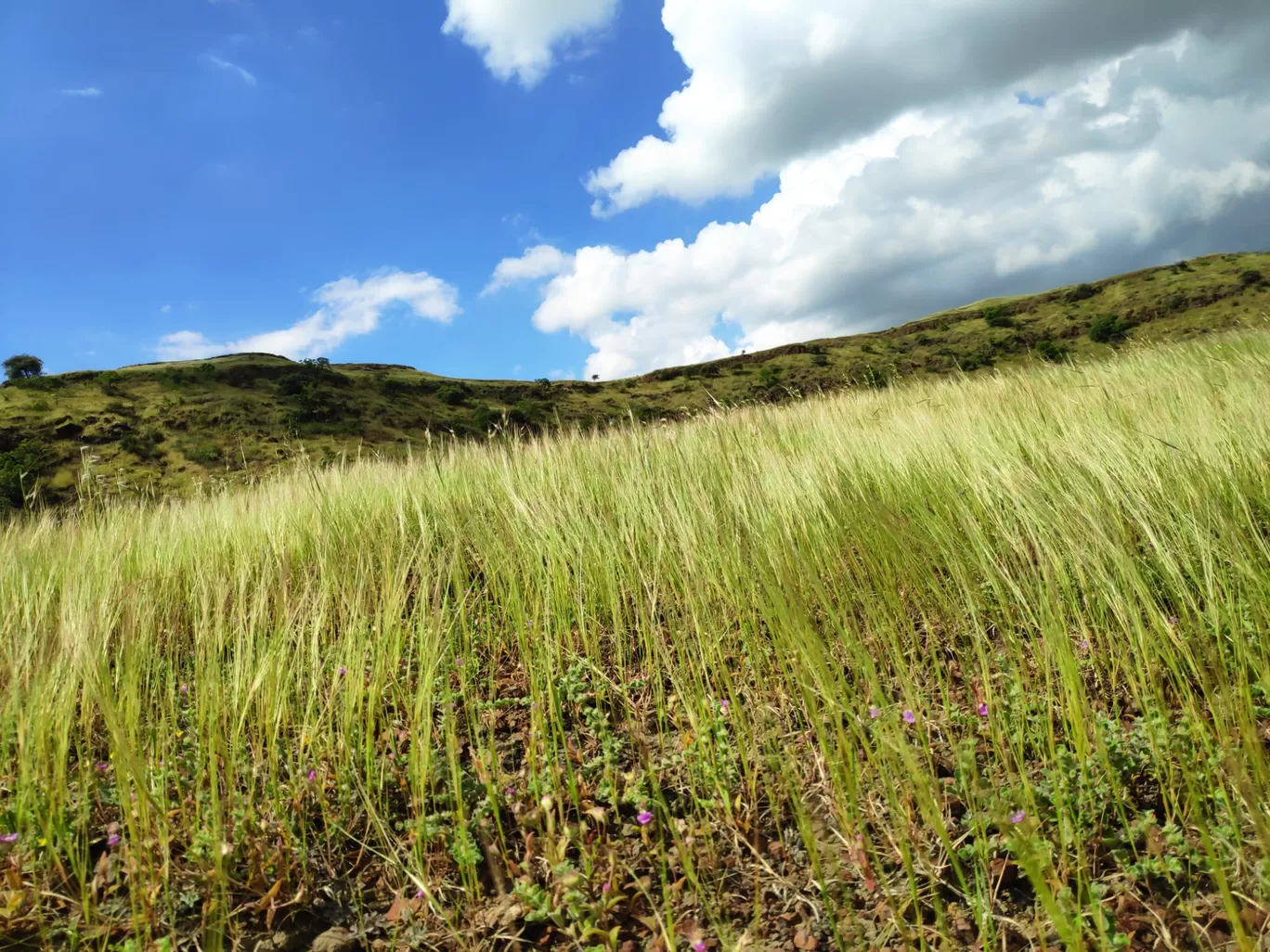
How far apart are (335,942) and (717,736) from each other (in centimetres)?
95

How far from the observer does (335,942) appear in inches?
50.2

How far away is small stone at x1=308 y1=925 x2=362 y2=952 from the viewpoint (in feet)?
4.15

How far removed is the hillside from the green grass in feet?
24.8

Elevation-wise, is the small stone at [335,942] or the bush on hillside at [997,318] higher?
the bush on hillside at [997,318]

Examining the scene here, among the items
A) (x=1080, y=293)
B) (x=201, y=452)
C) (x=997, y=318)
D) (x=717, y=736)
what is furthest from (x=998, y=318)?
(x=717, y=736)

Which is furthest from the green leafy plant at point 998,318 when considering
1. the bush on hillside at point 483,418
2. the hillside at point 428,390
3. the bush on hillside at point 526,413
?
the bush on hillside at point 483,418

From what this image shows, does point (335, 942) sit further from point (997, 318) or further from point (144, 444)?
point (997, 318)

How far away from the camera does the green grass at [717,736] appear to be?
1245mm

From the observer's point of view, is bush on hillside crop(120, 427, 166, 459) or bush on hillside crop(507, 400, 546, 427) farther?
bush on hillside crop(507, 400, 546, 427)

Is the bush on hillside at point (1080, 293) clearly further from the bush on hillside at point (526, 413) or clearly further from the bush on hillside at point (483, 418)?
the bush on hillside at point (483, 418)

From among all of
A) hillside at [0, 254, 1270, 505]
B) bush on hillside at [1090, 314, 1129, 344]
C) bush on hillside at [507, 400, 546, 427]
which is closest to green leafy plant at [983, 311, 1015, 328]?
hillside at [0, 254, 1270, 505]

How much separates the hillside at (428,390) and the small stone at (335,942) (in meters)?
9.10

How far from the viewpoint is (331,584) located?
2.58 meters

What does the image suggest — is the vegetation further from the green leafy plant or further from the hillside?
the green leafy plant
